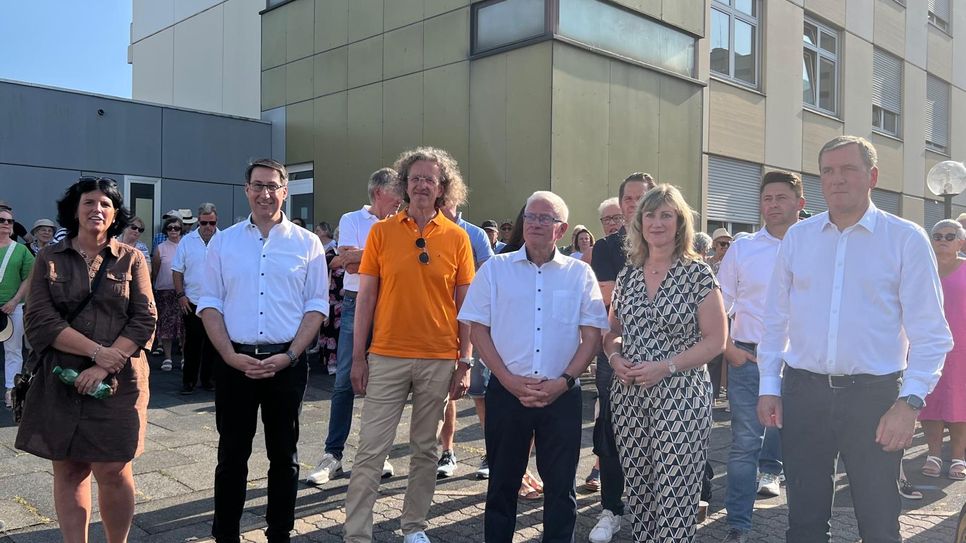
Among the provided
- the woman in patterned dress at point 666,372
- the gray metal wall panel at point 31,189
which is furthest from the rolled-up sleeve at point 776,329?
the gray metal wall panel at point 31,189

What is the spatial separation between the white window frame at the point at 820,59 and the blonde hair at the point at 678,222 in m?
15.0

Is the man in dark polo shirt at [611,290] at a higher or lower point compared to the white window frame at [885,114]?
lower

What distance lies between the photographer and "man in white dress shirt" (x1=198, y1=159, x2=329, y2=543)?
145 inches

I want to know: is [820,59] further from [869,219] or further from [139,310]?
[139,310]

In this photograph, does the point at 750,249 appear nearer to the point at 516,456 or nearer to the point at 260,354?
the point at 516,456

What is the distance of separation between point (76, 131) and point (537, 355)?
12491 millimetres

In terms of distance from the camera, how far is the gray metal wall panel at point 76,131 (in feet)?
40.7

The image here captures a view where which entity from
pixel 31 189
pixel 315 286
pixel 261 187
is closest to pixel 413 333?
pixel 315 286

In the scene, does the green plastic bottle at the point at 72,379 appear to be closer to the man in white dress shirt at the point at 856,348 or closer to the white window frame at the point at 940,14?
the man in white dress shirt at the point at 856,348

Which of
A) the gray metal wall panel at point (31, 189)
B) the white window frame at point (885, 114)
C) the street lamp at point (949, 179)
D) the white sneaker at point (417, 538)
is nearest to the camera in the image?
the white sneaker at point (417, 538)

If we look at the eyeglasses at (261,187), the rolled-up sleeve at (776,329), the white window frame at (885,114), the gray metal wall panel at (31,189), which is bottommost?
the rolled-up sleeve at (776,329)

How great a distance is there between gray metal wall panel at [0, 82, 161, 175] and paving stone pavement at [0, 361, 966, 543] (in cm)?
798

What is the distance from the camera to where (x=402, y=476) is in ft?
16.9

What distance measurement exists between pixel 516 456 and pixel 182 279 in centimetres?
571
